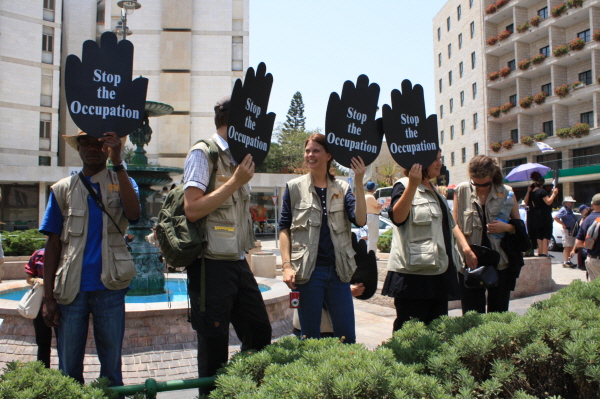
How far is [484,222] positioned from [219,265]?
2762 mm

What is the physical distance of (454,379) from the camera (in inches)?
95.7

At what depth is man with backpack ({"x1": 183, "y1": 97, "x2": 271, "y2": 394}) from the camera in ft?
9.62

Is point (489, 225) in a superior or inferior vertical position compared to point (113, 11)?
inferior

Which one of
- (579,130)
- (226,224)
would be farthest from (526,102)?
(226,224)

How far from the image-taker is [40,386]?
83.4 inches

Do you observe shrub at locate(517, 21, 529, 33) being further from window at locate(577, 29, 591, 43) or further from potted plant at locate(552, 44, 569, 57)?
window at locate(577, 29, 591, 43)

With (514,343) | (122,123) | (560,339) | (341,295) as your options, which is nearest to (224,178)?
(122,123)

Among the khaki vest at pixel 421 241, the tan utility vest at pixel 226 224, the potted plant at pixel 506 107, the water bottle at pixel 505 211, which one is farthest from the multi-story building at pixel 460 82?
the tan utility vest at pixel 226 224

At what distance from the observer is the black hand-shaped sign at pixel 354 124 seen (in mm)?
3564

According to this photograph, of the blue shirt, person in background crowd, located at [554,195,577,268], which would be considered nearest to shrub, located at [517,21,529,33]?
person in background crowd, located at [554,195,577,268]

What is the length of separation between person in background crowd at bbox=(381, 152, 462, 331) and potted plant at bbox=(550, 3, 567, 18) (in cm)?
4136

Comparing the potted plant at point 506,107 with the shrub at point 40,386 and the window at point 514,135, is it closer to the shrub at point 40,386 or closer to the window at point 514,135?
the window at point 514,135

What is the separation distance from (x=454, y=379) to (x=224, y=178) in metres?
1.71

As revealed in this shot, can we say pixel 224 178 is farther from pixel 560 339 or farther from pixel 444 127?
pixel 444 127
